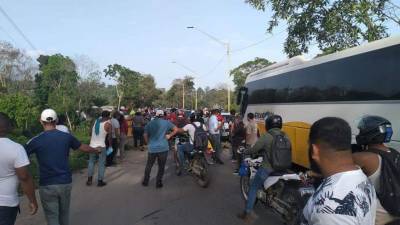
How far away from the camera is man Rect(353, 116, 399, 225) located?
12.2ft

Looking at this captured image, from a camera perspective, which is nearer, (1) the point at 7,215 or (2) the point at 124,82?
(1) the point at 7,215

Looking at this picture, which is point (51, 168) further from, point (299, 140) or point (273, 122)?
point (299, 140)

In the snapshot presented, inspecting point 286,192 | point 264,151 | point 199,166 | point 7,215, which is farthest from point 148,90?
point 7,215

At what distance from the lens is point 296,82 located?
43.8 feet

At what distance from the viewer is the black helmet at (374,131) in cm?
389

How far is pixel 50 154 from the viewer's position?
551 centimetres

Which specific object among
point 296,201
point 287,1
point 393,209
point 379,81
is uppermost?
point 287,1

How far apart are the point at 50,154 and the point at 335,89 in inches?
285

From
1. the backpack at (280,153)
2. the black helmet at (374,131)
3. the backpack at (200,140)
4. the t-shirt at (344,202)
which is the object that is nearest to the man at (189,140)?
the backpack at (200,140)

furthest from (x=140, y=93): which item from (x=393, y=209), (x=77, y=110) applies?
(x=393, y=209)

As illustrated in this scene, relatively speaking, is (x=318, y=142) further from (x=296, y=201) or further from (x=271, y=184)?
(x=271, y=184)

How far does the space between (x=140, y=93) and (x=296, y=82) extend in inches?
2662

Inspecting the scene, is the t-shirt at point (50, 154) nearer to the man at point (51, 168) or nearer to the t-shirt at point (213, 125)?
the man at point (51, 168)

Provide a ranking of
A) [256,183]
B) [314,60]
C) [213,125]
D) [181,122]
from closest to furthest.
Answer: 1. [256,183]
2. [314,60]
3. [213,125]
4. [181,122]
